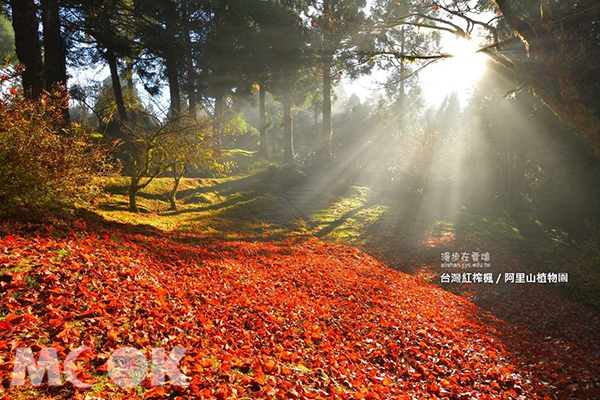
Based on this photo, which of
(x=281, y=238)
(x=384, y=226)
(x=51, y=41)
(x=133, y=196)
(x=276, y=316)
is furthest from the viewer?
(x=384, y=226)

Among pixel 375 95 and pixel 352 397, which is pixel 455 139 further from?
pixel 375 95

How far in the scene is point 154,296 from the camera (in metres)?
4.32

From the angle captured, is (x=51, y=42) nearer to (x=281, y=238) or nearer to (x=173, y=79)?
(x=173, y=79)

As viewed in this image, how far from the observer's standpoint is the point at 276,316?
495 centimetres

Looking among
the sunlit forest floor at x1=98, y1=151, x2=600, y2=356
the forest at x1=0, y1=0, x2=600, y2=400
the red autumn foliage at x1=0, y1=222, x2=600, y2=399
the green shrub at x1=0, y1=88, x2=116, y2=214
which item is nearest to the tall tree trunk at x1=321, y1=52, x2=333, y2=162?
the forest at x1=0, y1=0, x2=600, y2=400

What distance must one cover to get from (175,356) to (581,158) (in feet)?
66.4

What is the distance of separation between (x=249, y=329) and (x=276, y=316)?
2.24ft

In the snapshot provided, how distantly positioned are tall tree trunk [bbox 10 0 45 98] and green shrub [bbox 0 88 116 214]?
3.53 meters

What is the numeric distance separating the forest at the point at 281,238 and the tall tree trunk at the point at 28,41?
0.18ft

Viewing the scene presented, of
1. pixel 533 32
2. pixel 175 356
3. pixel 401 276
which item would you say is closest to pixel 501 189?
pixel 401 276

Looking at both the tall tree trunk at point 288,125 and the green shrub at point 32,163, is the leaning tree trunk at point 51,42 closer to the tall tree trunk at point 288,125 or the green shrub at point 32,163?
the green shrub at point 32,163

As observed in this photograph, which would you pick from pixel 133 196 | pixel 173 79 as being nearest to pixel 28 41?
pixel 133 196

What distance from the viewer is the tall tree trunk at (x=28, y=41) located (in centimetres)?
771

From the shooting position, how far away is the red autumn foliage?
302cm
